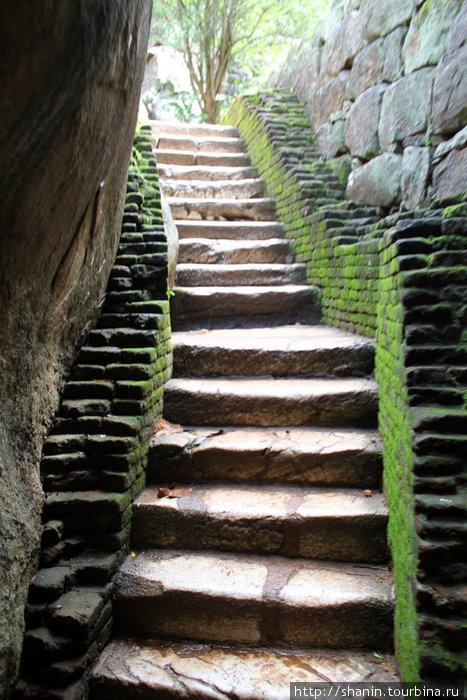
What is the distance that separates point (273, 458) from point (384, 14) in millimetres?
5019

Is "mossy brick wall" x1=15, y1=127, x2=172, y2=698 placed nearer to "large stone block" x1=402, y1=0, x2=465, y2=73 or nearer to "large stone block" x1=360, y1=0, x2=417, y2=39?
"large stone block" x1=402, y1=0, x2=465, y2=73

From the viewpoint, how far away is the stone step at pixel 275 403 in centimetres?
339

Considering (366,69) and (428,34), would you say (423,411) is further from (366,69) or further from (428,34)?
(366,69)

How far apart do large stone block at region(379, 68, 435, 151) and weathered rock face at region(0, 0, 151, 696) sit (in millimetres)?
2874

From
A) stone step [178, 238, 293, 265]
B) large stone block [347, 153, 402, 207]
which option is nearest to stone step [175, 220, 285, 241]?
stone step [178, 238, 293, 265]

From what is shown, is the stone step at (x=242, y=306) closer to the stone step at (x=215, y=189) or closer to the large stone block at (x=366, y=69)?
the stone step at (x=215, y=189)

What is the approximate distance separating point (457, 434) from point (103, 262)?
249 centimetres

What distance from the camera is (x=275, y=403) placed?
3447 millimetres

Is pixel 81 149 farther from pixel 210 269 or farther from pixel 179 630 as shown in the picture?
pixel 210 269

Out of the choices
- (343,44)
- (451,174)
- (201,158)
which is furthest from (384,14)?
(201,158)

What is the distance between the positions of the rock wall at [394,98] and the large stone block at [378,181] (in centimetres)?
1

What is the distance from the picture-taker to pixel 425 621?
1884 mm

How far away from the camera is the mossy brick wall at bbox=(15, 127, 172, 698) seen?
2250 millimetres

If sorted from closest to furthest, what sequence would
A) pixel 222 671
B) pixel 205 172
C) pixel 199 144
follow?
pixel 222 671 → pixel 205 172 → pixel 199 144
